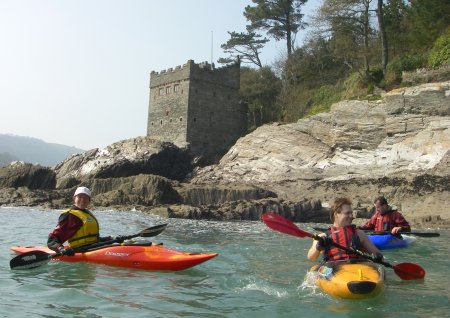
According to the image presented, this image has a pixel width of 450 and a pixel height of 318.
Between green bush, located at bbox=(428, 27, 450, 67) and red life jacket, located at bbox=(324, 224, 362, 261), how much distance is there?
1975cm

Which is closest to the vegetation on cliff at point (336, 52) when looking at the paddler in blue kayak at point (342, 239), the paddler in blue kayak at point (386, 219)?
the paddler in blue kayak at point (386, 219)

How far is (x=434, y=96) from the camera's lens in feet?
74.1

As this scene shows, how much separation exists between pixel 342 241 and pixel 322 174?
18665 mm

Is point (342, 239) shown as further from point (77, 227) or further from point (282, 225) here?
point (77, 227)

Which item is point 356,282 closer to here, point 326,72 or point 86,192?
point 86,192

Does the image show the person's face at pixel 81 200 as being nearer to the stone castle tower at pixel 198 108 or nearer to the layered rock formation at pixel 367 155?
the layered rock formation at pixel 367 155

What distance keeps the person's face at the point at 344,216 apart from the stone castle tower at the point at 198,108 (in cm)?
3063

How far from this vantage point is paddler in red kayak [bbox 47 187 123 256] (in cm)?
795

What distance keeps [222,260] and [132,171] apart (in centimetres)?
2156

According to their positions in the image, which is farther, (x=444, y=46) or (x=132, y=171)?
(x=132, y=171)

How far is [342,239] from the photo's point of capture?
259 inches

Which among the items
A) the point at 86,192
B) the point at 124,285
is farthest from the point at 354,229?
the point at 86,192

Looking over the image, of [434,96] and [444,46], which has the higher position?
[444,46]

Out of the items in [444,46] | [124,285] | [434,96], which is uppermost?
[444,46]
